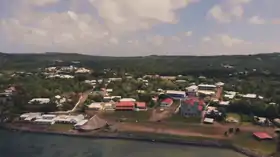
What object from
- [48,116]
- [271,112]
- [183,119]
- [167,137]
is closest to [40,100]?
[48,116]

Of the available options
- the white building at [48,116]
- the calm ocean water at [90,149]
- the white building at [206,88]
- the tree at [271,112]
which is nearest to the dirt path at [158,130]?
the calm ocean water at [90,149]

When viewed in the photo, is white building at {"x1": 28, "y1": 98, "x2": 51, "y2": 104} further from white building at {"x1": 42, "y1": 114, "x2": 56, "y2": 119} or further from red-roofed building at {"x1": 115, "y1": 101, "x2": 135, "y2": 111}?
red-roofed building at {"x1": 115, "y1": 101, "x2": 135, "y2": 111}

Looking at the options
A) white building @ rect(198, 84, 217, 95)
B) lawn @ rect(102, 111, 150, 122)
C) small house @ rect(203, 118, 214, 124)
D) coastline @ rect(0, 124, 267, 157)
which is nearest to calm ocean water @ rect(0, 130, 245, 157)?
coastline @ rect(0, 124, 267, 157)

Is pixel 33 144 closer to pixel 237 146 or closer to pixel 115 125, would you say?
pixel 115 125

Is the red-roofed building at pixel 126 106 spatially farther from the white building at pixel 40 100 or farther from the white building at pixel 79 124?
the white building at pixel 40 100

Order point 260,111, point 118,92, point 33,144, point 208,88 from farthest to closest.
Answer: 1. point 208,88
2. point 118,92
3. point 260,111
4. point 33,144

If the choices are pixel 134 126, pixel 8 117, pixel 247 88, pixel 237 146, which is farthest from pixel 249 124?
pixel 8 117
